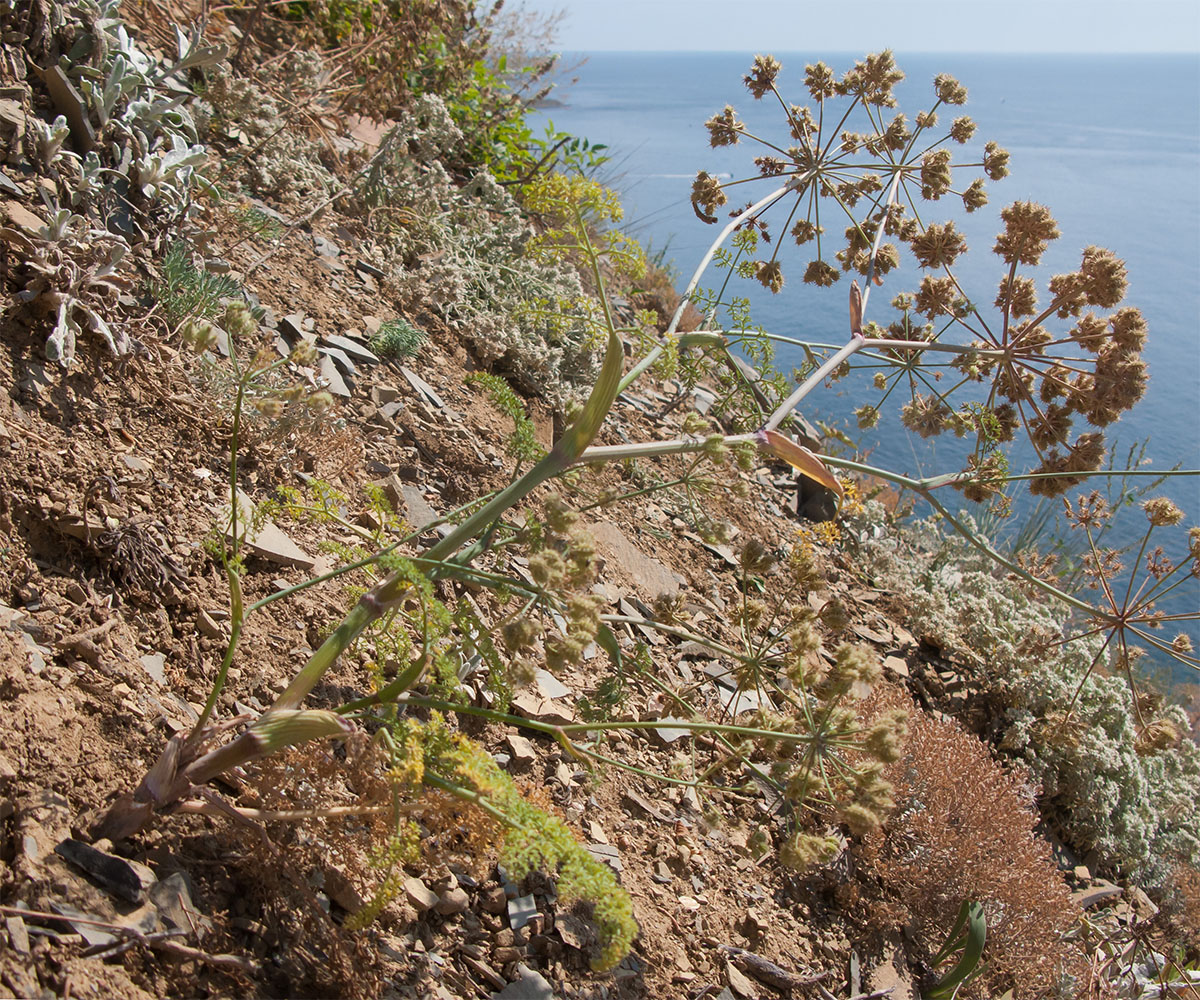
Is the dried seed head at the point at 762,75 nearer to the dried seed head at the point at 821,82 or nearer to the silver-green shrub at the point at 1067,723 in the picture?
the dried seed head at the point at 821,82

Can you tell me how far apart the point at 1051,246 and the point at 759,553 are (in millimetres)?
8702

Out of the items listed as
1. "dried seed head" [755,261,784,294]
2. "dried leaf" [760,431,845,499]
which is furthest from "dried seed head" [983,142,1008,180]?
"dried leaf" [760,431,845,499]

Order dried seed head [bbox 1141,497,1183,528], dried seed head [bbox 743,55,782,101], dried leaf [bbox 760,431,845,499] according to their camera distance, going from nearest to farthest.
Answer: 1. dried leaf [bbox 760,431,845,499]
2. dried seed head [bbox 1141,497,1183,528]
3. dried seed head [bbox 743,55,782,101]

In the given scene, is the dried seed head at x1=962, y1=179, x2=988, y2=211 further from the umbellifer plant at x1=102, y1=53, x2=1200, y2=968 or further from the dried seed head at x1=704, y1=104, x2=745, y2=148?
the dried seed head at x1=704, y1=104, x2=745, y2=148

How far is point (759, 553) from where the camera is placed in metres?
2.20

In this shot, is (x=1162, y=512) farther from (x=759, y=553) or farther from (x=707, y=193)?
(x=707, y=193)

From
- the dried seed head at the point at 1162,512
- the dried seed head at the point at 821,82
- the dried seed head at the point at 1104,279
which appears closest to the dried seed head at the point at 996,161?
the dried seed head at the point at 1104,279

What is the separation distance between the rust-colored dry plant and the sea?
7.95 ft

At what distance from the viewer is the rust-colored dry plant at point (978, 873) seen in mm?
2957

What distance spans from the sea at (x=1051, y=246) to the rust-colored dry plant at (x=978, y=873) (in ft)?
7.95

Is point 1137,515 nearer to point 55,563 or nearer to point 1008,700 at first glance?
point 1008,700

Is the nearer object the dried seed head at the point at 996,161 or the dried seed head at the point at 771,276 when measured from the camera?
the dried seed head at the point at 996,161

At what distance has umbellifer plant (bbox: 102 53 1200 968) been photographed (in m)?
1.57

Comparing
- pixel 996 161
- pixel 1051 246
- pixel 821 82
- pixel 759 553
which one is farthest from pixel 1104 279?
pixel 1051 246
